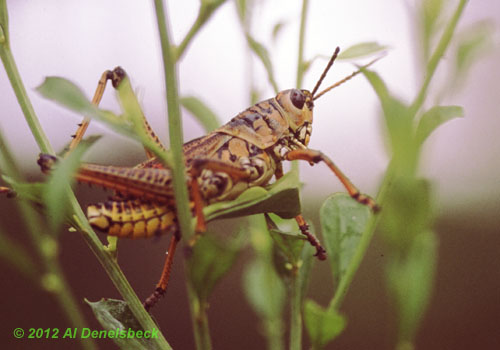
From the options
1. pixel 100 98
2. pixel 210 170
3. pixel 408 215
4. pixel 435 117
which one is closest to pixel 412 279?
pixel 408 215

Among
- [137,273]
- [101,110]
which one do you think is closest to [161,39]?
[101,110]

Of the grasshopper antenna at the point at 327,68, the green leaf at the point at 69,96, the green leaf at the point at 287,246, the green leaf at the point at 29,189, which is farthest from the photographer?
the grasshopper antenna at the point at 327,68

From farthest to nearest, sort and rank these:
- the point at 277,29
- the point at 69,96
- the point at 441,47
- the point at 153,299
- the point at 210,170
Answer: the point at 277,29 → the point at 153,299 → the point at 210,170 → the point at 441,47 → the point at 69,96

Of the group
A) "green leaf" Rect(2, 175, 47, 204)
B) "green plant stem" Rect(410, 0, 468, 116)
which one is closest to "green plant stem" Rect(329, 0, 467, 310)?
"green plant stem" Rect(410, 0, 468, 116)

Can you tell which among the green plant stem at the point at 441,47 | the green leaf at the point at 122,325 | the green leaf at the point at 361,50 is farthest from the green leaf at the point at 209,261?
the green leaf at the point at 361,50

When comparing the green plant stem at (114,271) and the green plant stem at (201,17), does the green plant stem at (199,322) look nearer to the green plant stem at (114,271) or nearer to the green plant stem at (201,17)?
the green plant stem at (114,271)

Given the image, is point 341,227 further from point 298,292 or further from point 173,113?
point 173,113

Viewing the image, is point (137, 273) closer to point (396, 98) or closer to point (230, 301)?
point (230, 301)

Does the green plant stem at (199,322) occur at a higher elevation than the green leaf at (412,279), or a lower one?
lower
